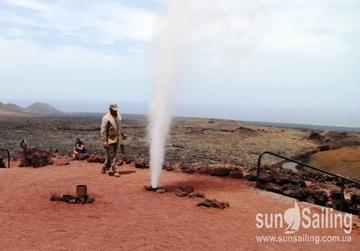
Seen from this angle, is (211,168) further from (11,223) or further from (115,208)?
(11,223)

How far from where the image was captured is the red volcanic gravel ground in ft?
26.1

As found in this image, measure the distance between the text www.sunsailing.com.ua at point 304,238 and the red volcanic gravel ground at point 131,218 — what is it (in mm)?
142

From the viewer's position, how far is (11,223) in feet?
28.7

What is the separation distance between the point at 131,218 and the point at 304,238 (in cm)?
336

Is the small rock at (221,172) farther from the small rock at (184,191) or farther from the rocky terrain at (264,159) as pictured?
the small rock at (184,191)

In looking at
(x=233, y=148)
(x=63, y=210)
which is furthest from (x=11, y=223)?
(x=233, y=148)

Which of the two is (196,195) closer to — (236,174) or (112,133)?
(236,174)

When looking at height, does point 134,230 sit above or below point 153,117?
below

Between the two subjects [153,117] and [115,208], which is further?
[153,117]

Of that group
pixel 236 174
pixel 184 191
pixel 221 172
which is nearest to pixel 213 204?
pixel 184 191

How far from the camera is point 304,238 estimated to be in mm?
8852

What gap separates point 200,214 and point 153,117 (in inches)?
160

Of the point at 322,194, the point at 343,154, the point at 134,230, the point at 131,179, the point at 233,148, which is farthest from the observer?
the point at 233,148

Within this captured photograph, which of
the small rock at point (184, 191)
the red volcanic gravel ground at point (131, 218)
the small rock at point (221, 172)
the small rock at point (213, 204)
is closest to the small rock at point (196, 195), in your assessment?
the small rock at point (184, 191)
